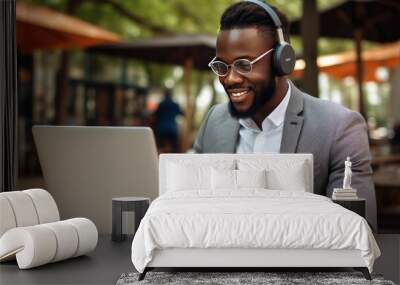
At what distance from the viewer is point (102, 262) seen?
16.1ft

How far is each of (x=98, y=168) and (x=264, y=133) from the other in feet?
4.54

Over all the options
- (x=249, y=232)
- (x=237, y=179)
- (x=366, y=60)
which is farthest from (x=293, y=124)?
(x=366, y=60)

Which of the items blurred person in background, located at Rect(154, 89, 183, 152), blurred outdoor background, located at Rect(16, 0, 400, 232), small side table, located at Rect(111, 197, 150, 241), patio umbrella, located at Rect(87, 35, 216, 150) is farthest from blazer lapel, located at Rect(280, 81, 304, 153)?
blurred person in background, located at Rect(154, 89, 183, 152)

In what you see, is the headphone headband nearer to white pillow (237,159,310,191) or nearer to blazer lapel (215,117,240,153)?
blazer lapel (215,117,240,153)

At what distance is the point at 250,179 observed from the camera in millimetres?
5418

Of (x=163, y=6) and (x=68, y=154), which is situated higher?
(x=163, y=6)

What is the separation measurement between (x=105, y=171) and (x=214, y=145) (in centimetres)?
92

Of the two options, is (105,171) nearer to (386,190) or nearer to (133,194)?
(133,194)

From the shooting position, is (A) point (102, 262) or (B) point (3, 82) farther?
(B) point (3, 82)

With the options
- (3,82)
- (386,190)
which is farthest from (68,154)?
(386,190)

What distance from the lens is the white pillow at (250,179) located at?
213 inches

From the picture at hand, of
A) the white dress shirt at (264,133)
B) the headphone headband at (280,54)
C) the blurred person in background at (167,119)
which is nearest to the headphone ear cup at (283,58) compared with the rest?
the headphone headband at (280,54)

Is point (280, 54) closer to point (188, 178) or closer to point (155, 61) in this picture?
point (188, 178)

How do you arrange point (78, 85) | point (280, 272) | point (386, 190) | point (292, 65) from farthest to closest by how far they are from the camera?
point (78, 85)
point (386, 190)
point (292, 65)
point (280, 272)
